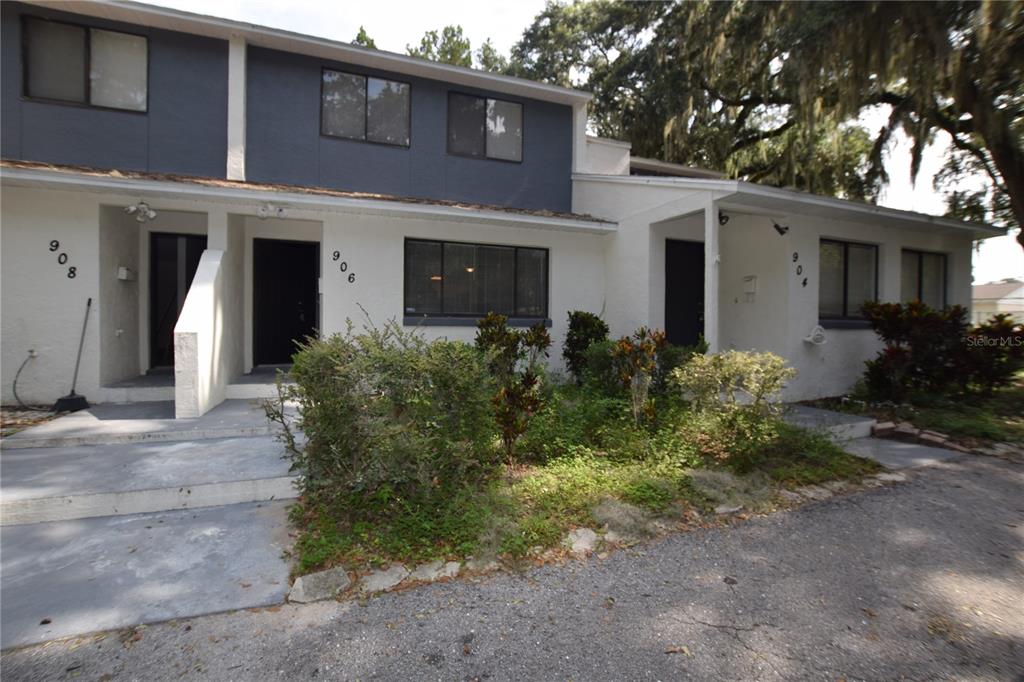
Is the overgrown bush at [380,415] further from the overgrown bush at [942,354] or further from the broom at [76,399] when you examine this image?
the overgrown bush at [942,354]

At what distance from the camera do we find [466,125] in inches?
372

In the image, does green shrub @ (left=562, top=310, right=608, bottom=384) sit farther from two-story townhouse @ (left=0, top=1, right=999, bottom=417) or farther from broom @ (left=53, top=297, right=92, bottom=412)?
broom @ (left=53, top=297, right=92, bottom=412)

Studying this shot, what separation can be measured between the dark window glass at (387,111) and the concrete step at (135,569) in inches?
278

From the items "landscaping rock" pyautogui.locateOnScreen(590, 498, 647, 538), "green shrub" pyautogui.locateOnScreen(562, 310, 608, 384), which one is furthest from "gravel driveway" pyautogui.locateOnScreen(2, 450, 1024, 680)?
"green shrub" pyautogui.locateOnScreen(562, 310, 608, 384)

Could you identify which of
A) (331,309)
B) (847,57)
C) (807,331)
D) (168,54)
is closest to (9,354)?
(331,309)

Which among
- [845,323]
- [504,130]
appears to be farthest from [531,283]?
[845,323]

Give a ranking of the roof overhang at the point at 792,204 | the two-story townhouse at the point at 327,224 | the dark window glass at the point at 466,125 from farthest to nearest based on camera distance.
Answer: the dark window glass at the point at 466,125 → the two-story townhouse at the point at 327,224 → the roof overhang at the point at 792,204

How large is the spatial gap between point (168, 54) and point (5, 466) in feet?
21.3

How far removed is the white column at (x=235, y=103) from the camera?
7.92m

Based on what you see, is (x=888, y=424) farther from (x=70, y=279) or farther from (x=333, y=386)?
(x=70, y=279)

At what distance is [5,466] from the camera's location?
448cm

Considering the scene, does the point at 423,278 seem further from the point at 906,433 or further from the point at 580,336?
the point at 906,433

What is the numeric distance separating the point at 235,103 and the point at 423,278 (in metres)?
4.02

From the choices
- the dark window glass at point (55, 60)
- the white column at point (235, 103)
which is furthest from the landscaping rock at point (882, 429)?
the dark window glass at point (55, 60)
